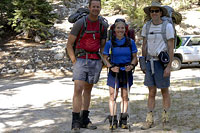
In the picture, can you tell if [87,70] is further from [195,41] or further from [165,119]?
[195,41]

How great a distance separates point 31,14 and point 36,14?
37 centimetres

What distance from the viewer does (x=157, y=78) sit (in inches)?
199

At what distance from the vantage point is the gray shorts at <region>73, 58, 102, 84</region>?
511 cm

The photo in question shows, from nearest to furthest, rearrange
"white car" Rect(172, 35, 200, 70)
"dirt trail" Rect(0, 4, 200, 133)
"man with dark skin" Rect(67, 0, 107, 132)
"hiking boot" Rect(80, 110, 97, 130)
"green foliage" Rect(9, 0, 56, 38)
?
"man with dark skin" Rect(67, 0, 107, 132), "hiking boot" Rect(80, 110, 97, 130), "dirt trail" Rect(0, 4, 200, 133), "white car" Rect(172, 35, 200, 70), "green foliage" Rect(9, 0, 56, 38)

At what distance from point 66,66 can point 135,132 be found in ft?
40.8

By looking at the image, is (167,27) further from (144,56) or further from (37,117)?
(37,117)

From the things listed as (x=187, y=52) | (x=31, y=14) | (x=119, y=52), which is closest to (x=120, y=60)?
(x=119, y=52)

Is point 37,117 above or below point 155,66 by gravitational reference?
below

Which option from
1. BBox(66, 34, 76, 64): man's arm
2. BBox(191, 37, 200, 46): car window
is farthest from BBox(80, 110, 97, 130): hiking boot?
BBox(191, 37, 200, 46): car window

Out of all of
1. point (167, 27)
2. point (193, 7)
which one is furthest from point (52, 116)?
point (193, 7)

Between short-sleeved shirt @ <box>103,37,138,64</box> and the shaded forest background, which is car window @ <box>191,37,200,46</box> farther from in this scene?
short-sleeved shirt @ <box>103,37,138,64</box>

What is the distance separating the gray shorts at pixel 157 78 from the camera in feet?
16.5

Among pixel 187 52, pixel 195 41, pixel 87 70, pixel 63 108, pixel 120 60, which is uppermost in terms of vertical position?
pixel 120 60

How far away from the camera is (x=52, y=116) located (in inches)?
258
